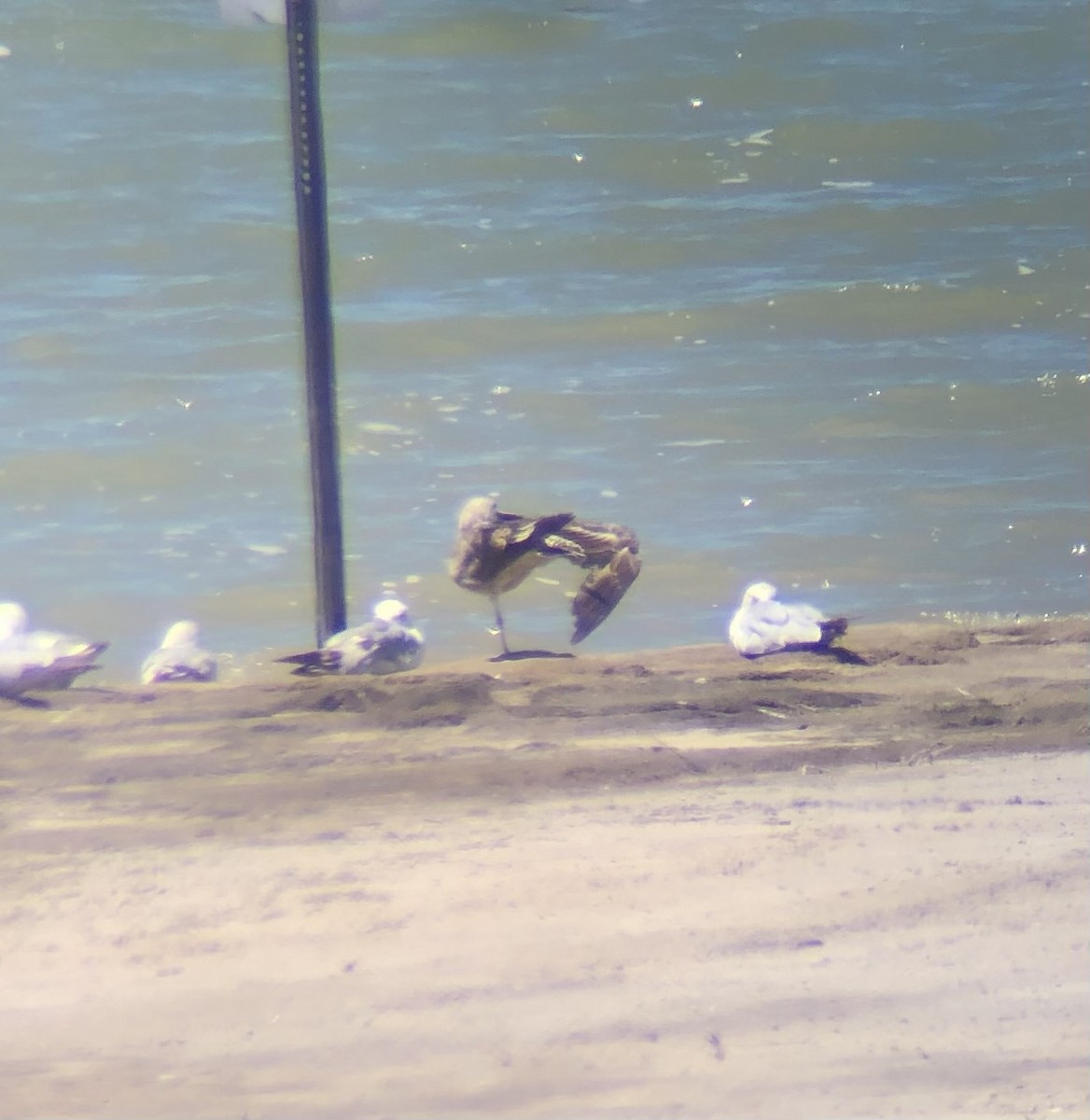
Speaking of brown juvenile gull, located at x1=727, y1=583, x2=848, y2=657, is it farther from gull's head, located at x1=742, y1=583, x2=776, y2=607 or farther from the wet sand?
the wet sand

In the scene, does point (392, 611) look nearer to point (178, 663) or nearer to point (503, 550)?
point (503, 550)

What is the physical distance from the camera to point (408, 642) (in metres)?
2.92

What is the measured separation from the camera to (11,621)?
2.88 m

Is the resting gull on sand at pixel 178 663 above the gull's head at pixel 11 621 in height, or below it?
below

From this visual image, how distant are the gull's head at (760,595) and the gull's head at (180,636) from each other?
122cm

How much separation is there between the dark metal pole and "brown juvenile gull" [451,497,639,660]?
337mm

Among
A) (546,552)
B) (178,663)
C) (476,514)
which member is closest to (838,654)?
(546,552)

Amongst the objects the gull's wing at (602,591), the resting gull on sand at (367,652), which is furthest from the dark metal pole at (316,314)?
the gull's wing at (602,591)

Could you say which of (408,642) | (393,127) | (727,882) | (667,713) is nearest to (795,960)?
(727,882)

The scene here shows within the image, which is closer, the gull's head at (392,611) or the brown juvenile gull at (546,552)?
the gull's head at (392,611)

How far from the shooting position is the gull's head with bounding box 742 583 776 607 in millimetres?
3055

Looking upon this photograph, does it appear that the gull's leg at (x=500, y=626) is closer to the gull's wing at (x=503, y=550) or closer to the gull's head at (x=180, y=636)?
the gull's wing at (x=503, y=550)

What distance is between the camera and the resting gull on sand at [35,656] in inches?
110

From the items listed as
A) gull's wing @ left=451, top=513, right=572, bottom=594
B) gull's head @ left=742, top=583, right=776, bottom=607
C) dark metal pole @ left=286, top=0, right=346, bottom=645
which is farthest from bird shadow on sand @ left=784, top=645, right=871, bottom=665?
dark metal pole @ left=286, top=0, right=346, bottom=645
